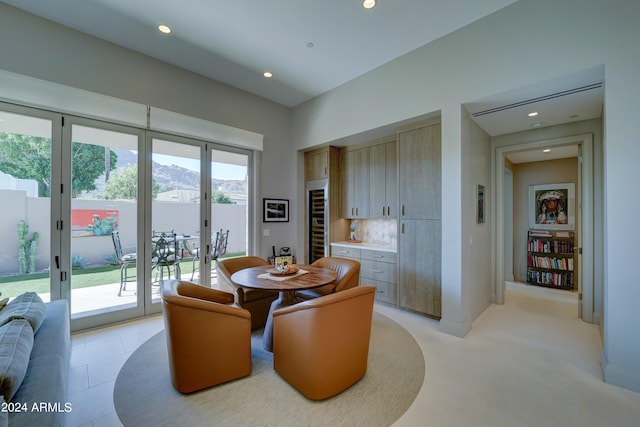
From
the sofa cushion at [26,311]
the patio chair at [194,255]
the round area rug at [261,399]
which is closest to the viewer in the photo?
the sofa cushion at [26,311]

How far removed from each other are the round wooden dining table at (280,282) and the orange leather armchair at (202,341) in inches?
15.7

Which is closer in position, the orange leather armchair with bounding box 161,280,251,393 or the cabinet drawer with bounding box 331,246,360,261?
the orange leather armchair with bounding box 161,280,251,393

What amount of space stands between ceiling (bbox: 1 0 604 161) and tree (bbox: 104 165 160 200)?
1.59 meters

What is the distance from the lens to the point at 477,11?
2744 mm

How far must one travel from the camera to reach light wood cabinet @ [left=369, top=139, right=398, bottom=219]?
166 inches

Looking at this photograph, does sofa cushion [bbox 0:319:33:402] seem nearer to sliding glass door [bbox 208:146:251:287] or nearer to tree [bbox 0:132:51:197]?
tree [bbox 0:132:51:197]

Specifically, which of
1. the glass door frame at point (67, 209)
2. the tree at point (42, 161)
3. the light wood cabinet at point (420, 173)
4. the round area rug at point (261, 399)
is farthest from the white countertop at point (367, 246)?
the tree at point (42, 161)

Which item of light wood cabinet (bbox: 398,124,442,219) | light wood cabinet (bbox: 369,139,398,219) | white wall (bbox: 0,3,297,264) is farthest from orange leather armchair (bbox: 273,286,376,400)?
white wall (bbox: 0,3,297,264)

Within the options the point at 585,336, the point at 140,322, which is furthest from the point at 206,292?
the point at 585,336

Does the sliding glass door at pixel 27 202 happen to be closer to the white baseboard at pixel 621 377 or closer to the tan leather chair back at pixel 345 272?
the tan leather chair back at pixel 345 272

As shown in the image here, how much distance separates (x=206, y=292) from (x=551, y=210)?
6374 millimetres

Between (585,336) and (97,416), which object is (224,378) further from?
A: (585,336)

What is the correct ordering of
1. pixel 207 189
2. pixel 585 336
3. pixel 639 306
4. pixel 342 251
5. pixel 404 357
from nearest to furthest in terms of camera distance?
pixel 639 306 → pixel 404 357 → pixel 585 336 → pixel 207 189 → pixel 342 251

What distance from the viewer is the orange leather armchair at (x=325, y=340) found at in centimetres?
189
